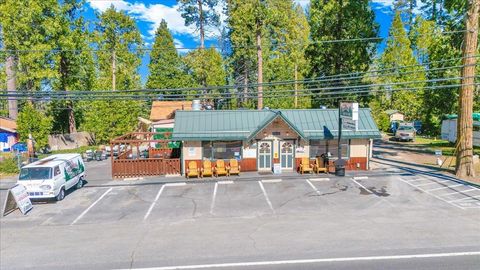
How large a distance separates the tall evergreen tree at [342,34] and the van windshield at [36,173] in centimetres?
2548

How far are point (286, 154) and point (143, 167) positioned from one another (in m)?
10.8

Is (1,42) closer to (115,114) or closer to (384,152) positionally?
(115,114)

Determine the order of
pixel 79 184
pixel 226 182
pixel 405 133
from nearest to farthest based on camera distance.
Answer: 1. pixel 79 184
2. pixel 226 182
3. pixel 405 133

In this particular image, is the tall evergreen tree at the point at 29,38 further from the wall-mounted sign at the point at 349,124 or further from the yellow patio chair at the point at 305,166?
the wall-mounted sign at the point at 349,124

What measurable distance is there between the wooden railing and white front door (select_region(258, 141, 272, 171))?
6.21 metres

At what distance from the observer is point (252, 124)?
2508 centimetres

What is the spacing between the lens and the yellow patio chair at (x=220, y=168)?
2369 centimetres

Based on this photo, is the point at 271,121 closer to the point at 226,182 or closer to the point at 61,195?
the point at 226,182

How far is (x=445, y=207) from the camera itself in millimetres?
16547

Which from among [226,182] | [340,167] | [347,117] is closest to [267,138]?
[226,182]

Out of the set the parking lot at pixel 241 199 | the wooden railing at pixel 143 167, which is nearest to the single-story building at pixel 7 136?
the wooden railing at pixel 143 167

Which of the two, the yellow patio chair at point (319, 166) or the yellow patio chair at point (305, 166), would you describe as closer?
the yellow patio chair at point (305, 166)

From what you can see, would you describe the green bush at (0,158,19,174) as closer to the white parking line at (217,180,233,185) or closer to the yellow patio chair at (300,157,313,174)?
the white parking line at (217,180,233,185)

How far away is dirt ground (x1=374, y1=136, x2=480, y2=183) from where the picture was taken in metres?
25.5
